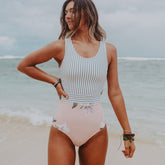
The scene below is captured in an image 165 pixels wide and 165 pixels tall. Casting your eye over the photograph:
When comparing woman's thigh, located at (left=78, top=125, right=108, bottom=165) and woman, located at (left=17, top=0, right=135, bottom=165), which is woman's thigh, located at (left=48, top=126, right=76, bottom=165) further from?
woman's thigh, located at (left=78, top=125, right=108, bottom=165)

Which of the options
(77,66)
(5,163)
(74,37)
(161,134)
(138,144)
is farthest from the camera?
(161,134)

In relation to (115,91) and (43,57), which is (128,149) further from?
(43,57)

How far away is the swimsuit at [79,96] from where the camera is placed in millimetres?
1644

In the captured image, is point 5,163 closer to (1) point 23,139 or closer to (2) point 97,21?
(1) point 23,139

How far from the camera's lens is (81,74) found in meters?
1.64

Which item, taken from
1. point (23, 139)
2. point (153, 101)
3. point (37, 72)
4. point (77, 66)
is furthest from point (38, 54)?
point (153, 101)

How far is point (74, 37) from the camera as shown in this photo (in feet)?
5.80

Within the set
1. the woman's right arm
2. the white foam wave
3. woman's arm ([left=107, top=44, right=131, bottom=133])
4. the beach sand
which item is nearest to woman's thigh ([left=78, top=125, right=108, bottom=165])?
woman's arm ([left=107, top=44, right=131, bottom=133])

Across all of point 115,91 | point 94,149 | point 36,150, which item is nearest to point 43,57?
point 115,91

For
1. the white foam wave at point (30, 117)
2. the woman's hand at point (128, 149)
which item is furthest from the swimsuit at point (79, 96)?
the white foam wave at point (30, 117)

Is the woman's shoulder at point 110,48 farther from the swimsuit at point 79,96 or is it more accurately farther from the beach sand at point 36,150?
the beach sand at point 36,150

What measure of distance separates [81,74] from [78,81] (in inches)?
2.3

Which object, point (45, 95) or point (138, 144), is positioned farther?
point (45, 95)

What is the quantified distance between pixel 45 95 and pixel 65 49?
8495mm
